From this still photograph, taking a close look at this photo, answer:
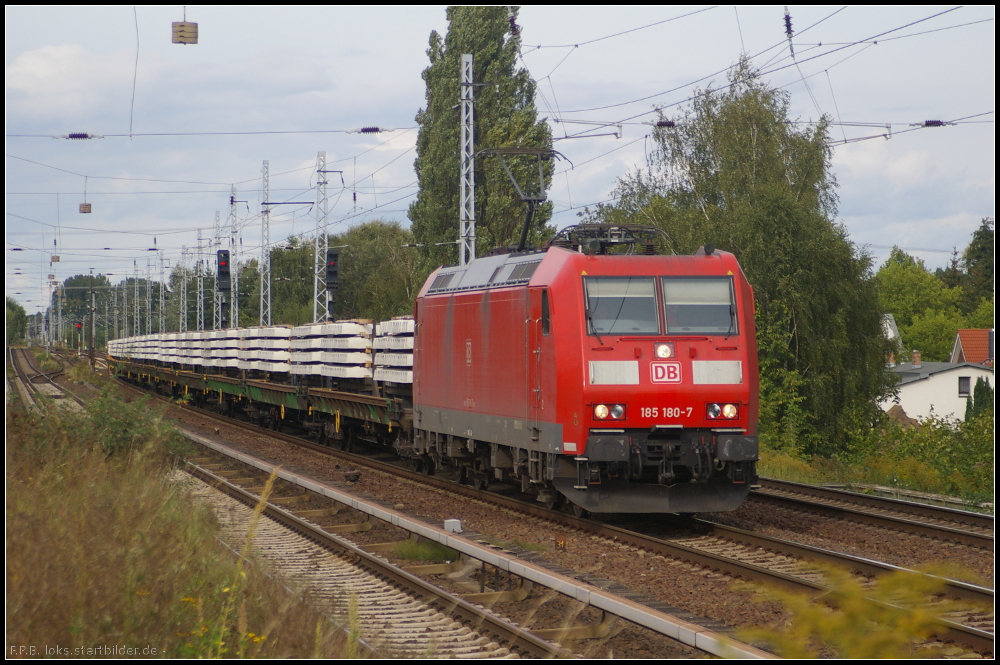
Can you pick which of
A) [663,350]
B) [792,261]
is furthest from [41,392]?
[663,350]

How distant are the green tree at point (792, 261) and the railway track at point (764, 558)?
A: 1527cm

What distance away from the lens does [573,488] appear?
11.8 meters

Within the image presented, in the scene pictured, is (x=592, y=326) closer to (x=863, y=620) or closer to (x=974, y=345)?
(x=863, y=620)

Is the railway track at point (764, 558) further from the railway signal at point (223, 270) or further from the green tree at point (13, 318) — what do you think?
the railway signal at point (223, 270)

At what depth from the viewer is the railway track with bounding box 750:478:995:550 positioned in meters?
11.1

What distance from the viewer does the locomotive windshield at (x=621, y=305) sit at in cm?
1140

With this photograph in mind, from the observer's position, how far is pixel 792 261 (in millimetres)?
29719

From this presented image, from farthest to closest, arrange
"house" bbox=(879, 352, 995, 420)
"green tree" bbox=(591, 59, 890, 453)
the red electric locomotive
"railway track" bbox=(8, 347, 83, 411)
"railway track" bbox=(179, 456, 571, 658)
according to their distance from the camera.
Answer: "house" bbox=(879, 352, 995, 420) → "green tree" bbox=(591, 59, 890, 453) → "railway track" bbox=(8, 347, 83, 411) → the red electric locomotive → "railway track" bbox=(179, 456, 571, 658)

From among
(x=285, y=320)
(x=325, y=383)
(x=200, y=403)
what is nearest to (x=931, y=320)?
(x=285, y=320)

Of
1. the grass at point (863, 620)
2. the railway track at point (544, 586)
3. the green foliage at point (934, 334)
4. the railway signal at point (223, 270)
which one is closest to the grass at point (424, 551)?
the railway track at point (544, 586)

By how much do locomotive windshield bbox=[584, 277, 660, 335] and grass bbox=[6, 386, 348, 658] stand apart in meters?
4.67

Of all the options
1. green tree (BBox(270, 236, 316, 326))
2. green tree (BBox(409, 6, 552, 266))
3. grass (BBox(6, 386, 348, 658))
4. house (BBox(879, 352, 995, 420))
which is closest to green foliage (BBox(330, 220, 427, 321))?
green tree (BBox(270, 236, 316, 326))

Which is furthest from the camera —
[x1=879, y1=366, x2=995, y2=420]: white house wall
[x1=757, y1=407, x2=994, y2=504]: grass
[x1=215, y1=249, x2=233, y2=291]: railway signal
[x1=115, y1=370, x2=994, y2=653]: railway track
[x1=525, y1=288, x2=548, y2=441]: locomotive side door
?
[x1=879, y1=366, x2=995, y2=420]: white house wall

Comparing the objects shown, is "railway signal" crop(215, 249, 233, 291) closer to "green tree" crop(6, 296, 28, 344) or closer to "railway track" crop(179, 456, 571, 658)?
"green tree" crop(6, 296, 28, 344)
